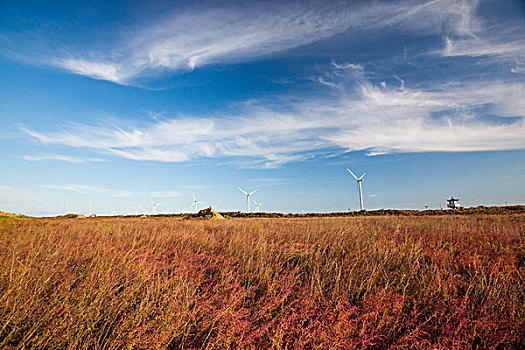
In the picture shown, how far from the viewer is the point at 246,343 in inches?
105

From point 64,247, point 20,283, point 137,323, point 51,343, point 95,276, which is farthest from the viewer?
point 64,247

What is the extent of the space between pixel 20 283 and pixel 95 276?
0.94 m

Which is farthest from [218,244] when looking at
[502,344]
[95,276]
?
[502,344]

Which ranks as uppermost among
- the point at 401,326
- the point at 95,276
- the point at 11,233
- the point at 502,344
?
the point at 11,233

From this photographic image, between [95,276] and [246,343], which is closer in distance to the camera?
[246,343]

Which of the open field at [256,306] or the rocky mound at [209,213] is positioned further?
the rocky mound at [209,213]

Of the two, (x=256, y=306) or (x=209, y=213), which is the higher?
(x=209, y=213)

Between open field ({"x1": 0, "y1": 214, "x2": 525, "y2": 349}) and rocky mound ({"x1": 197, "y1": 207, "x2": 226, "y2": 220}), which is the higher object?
rocky mound ({"x1": 197, "y1": 207, "x2": 226, "y2": 220})

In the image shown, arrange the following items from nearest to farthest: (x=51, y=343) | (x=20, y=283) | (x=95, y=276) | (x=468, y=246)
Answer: (x=51, y=343)
(x=20, y=283)
(x=95, y=276)
(x=468, y=246)

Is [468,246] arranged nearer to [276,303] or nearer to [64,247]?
[276,303]

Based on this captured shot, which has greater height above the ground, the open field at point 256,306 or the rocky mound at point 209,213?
the rocky mound at point 209,213

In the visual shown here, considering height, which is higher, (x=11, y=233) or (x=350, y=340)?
(x=11, y=233)

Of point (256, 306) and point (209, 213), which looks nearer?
point (256, 306)

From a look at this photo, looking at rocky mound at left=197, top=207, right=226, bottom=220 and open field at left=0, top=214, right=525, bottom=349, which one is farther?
rocky mound at left=197, top=207, right=226, bottom=220
